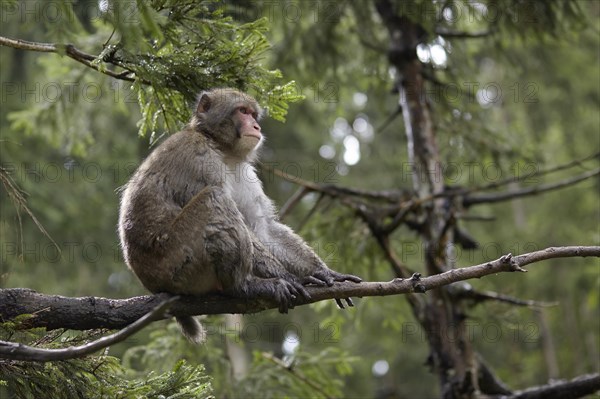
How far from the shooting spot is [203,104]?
5.72m

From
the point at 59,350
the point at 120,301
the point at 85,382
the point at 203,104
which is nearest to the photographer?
the point at 59,350

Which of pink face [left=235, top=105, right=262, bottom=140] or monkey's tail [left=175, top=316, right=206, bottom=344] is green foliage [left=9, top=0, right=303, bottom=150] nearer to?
pink face [left=235, top=105, right=262, bottom=140]

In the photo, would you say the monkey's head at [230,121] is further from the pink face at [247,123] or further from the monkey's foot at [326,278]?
the monkey's foot at [326,278]

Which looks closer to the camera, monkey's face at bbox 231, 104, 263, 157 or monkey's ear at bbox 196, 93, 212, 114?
monkey's ear at bbox 196, 93, 212, 114

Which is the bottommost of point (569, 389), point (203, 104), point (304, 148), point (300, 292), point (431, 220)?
point (569, 389)

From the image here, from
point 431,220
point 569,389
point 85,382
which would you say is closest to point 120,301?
point 85,382

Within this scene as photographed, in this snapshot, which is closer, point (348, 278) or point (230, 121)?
point (348, 278)

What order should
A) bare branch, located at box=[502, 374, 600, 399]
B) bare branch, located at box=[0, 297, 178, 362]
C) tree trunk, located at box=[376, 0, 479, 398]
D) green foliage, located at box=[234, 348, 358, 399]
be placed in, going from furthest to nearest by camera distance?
green foliage, located at box=[234, 348, 358, 399], tree trunk, located at box=[376, 0, 479, 398], bare branch, located at box=[502, 374, 600, 399], bare branch, located at box=[0, 297, 178, 362]

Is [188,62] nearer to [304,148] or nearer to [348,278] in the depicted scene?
[348,278]

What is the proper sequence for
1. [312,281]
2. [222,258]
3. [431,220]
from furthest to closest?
[431,220], [312,281], [222,258]

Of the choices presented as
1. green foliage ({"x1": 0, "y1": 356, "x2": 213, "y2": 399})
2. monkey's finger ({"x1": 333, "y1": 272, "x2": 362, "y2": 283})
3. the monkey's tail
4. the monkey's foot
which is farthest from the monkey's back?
monkey's finger ({"x1": 333, "y1": 272, "x2": 362, "y2": 283})

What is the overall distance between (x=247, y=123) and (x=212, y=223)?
1.15 m

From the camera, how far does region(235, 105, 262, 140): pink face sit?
574 cm

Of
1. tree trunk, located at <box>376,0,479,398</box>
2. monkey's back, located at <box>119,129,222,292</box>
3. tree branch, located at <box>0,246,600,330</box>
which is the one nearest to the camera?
tree branch, located at <box>0,246,600,330</box>
